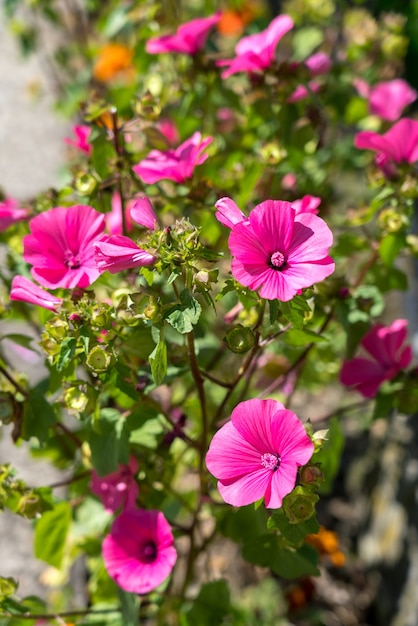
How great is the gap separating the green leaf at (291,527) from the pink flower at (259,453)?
0.04 m

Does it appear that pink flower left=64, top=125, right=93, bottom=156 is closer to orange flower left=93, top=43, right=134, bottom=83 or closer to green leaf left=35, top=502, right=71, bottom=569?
green leaf left=35, top=502, right=71, bottom=569

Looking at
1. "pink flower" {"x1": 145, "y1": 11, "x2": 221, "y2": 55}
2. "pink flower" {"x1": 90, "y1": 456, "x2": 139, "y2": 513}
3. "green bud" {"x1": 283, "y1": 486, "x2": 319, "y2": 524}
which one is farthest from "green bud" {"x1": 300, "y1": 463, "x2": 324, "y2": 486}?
"pink flower" {"x1": 145, "y1": 11, "x2": 221, "y2": 55}

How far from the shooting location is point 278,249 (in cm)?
73

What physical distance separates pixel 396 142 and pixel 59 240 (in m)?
0.46

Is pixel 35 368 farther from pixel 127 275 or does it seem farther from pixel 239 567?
pixel 127 275

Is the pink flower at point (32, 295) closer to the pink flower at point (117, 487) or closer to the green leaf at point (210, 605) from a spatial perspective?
the pink flower at point (117, 487)

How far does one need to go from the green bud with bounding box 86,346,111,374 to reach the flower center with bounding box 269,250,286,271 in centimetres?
20

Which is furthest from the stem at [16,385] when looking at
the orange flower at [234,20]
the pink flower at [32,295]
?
the orange flower at [234,20]

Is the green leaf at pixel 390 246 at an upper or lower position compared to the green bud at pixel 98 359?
lower

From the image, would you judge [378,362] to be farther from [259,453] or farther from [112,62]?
[112,62]

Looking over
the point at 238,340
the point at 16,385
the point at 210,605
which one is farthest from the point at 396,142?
the point at 210,605

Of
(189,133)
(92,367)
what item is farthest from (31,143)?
(92,367)

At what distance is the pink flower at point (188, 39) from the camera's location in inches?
44.7

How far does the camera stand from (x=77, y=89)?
1.96 m
